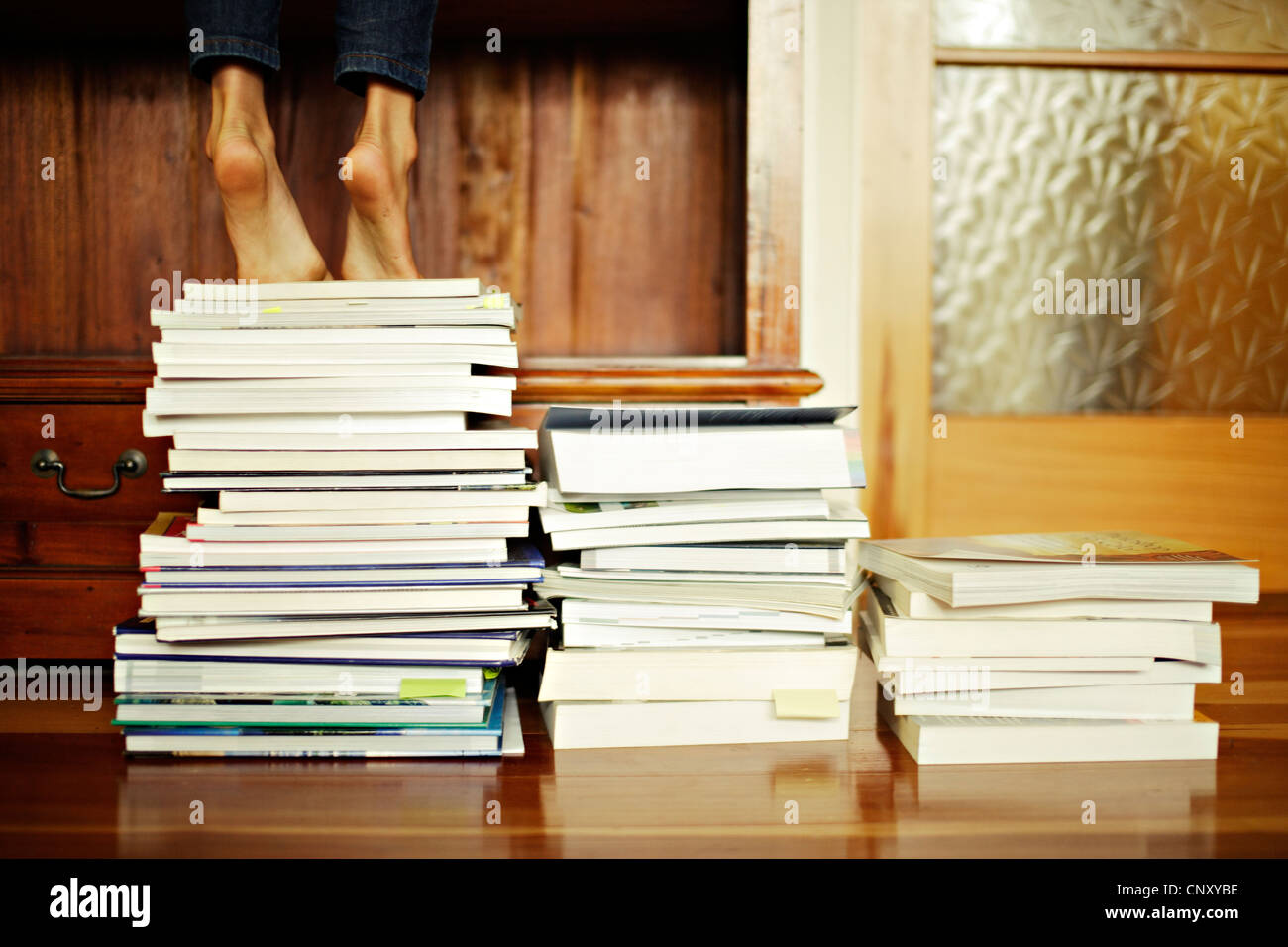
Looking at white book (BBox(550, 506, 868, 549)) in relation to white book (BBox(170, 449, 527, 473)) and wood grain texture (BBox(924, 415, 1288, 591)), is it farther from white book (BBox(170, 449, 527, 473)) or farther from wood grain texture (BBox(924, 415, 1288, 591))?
wood grain texture (BBox(924, 415, 1288, 591))

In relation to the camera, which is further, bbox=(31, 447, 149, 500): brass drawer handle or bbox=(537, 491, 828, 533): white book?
bbox=(31, 447, 149, 500): brass drawer handle

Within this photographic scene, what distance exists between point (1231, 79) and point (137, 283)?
4.65 feet

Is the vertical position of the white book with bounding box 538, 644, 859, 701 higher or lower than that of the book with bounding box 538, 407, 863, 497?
lower

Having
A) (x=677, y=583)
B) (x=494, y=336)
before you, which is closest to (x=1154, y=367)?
(x=677, y=583)

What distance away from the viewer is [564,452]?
2.52ft

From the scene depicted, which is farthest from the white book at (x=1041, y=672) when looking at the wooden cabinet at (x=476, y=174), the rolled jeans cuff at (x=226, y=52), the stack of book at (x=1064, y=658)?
the rolled jeans cuff at (x=226, y=52)

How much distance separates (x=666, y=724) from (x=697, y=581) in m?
0.12

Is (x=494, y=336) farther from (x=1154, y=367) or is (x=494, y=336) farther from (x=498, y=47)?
(x=1154, y=367)

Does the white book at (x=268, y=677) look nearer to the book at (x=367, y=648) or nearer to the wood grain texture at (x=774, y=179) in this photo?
the book at (x=367, y=648)

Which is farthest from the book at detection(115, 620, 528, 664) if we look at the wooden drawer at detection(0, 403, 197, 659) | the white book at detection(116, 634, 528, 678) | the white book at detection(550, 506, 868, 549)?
the wooden drawer at detection(0, 403, 197, 659)

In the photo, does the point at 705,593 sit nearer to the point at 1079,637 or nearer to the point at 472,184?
the point at 1079,637

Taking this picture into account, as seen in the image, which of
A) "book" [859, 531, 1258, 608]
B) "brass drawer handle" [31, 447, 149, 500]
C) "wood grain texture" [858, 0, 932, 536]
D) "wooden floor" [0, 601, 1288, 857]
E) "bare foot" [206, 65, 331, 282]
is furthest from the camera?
"wood grain texture" [858, 0, 932, 536]

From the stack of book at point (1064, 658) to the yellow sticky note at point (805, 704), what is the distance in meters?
0.06

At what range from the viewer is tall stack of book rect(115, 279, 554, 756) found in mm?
745
